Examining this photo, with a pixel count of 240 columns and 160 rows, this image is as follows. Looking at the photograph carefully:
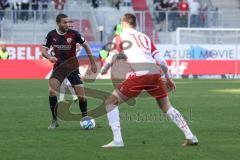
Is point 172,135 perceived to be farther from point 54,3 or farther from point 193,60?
point 54,3

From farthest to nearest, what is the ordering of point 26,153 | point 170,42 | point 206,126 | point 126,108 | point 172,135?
1. point 170,42
2. point 126,108
3. point 206,126
4. point 172,135
5. point 26,153

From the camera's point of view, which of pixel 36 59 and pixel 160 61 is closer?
pixel 160 61

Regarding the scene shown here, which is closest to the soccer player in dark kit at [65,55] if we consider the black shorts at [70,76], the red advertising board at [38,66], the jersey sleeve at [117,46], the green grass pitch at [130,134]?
the black shorts at [70,76]

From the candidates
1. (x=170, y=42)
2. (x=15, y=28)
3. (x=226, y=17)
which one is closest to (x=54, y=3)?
(x=15, y=28)

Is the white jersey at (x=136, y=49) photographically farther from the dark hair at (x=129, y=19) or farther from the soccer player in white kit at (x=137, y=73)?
the dark hair at (x=129, y=19)

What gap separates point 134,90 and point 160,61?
1.99 ft

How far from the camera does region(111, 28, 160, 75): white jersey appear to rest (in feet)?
38.4

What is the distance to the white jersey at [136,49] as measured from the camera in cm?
1170

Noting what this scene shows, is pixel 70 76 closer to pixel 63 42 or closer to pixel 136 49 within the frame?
pixel 63 42

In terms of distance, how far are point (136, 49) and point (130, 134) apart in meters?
2.70

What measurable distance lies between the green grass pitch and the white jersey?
4.39 ft

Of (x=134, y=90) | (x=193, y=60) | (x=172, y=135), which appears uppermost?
(x=134, y=90)

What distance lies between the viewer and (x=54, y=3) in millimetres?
44219

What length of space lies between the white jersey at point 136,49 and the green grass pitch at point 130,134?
1338 millimetres
